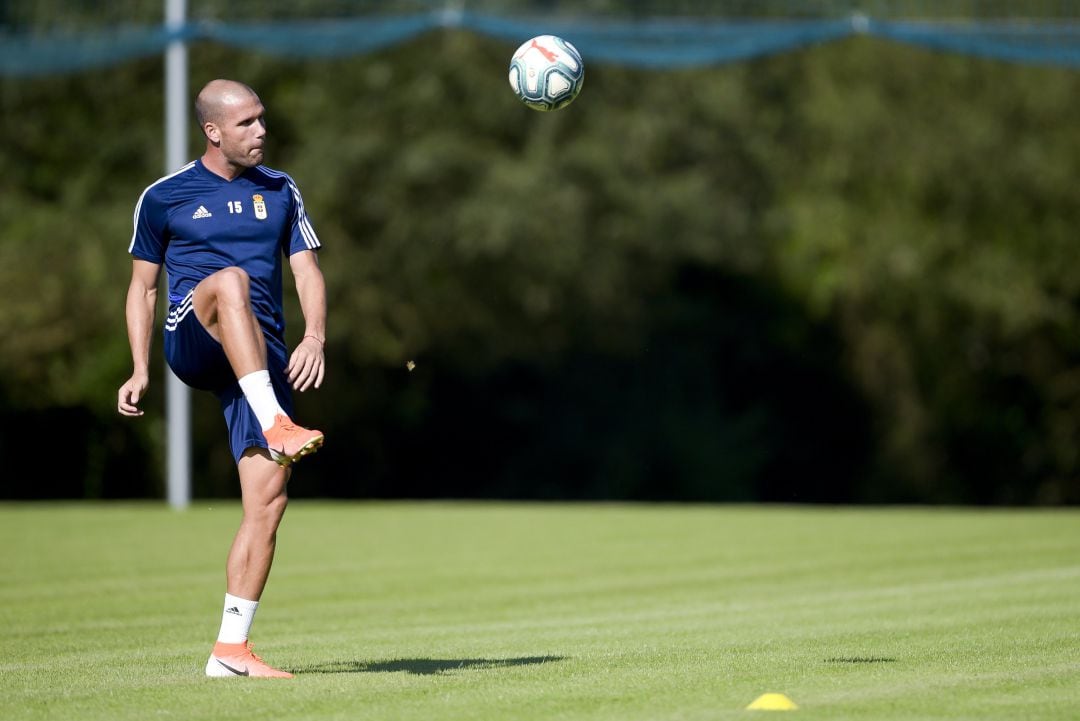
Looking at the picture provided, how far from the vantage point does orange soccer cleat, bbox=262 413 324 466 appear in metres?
6.70

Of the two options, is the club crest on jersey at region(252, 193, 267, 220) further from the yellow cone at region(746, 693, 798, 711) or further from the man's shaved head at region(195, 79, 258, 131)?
the yellow cone at region(746, 693, 798, 711)

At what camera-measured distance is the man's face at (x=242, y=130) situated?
23.7 feet

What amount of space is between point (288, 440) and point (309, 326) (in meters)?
0.76

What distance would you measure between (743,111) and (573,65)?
932 inches

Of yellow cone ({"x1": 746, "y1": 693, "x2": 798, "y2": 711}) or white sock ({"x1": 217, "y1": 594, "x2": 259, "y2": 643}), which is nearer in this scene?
yellow cone ({"x1": 746, "y1": 693, "x2": 798, "y2": 711})

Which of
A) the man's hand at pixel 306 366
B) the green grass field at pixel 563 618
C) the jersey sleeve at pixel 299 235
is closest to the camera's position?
the green grass field at pixel 563 618

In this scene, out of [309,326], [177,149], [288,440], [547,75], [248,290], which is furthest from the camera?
[177,149]

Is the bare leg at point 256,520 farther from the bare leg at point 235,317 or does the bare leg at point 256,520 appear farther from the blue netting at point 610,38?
the blue netting at point 610,38

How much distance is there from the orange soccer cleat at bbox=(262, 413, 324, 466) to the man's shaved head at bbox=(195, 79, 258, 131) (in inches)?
53.9

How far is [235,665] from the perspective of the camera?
7.21 metres

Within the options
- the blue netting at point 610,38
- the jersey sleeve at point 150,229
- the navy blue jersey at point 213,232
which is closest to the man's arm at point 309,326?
the navy blue jersey at point 213,232

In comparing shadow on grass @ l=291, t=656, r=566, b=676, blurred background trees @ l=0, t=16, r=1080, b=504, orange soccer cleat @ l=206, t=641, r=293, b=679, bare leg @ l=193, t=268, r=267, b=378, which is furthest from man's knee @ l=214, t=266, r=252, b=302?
blurred background trees @ l=0, t=16, r=1080, b=504

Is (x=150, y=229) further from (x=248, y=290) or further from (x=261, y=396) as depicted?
(x=261, y=396)

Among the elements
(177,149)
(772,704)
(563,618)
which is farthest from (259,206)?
(177,149)
